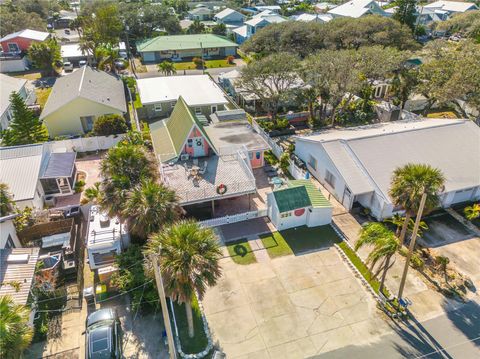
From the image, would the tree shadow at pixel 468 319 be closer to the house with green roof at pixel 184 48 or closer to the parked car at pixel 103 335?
the parked car at pixel 103 335

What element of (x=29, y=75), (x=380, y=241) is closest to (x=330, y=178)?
(x=380, y=241)

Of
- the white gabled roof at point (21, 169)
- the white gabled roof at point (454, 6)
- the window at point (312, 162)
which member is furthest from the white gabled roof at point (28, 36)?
the white gabled roof at point (454, 6)

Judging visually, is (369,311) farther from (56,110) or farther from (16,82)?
(16,82)

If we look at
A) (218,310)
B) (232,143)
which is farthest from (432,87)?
(218,310)

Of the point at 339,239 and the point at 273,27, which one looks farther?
the point at 273,27

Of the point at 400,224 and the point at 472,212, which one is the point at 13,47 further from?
the point at 472,212
